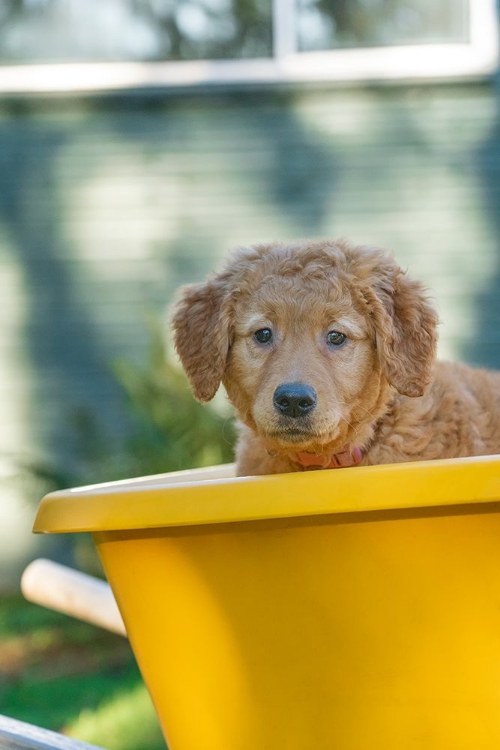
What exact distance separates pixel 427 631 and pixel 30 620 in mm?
4618

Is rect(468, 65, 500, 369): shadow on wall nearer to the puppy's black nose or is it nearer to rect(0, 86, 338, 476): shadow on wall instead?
rect(0, 86, 338, 476): shadow on wall

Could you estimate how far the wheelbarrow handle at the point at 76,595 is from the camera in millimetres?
3201

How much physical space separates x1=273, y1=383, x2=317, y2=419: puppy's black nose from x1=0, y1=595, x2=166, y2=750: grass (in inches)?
76.5

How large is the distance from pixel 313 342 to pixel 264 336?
0.17m

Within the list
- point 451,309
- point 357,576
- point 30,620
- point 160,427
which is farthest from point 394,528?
point 451,309

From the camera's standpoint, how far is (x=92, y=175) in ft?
23.7

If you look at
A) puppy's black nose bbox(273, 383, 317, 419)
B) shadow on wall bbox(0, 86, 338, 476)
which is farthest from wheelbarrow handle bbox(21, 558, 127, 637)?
shadow on wall bbox(0, 86, 338, 476)

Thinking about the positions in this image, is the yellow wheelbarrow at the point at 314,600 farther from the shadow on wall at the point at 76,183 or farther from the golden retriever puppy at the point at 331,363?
the shadow on wall at the point at 76,183

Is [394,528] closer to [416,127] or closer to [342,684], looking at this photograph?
[342,684]

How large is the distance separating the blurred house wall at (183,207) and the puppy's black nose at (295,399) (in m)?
4.51

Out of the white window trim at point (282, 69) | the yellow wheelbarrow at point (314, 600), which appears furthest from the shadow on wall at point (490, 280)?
the yellow wheelbarrow at point (314, 600)

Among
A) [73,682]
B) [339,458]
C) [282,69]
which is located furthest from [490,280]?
[339,458]

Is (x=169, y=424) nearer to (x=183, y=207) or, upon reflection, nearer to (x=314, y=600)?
(x=183, y=207)

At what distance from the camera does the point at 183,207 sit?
725 centimetres
